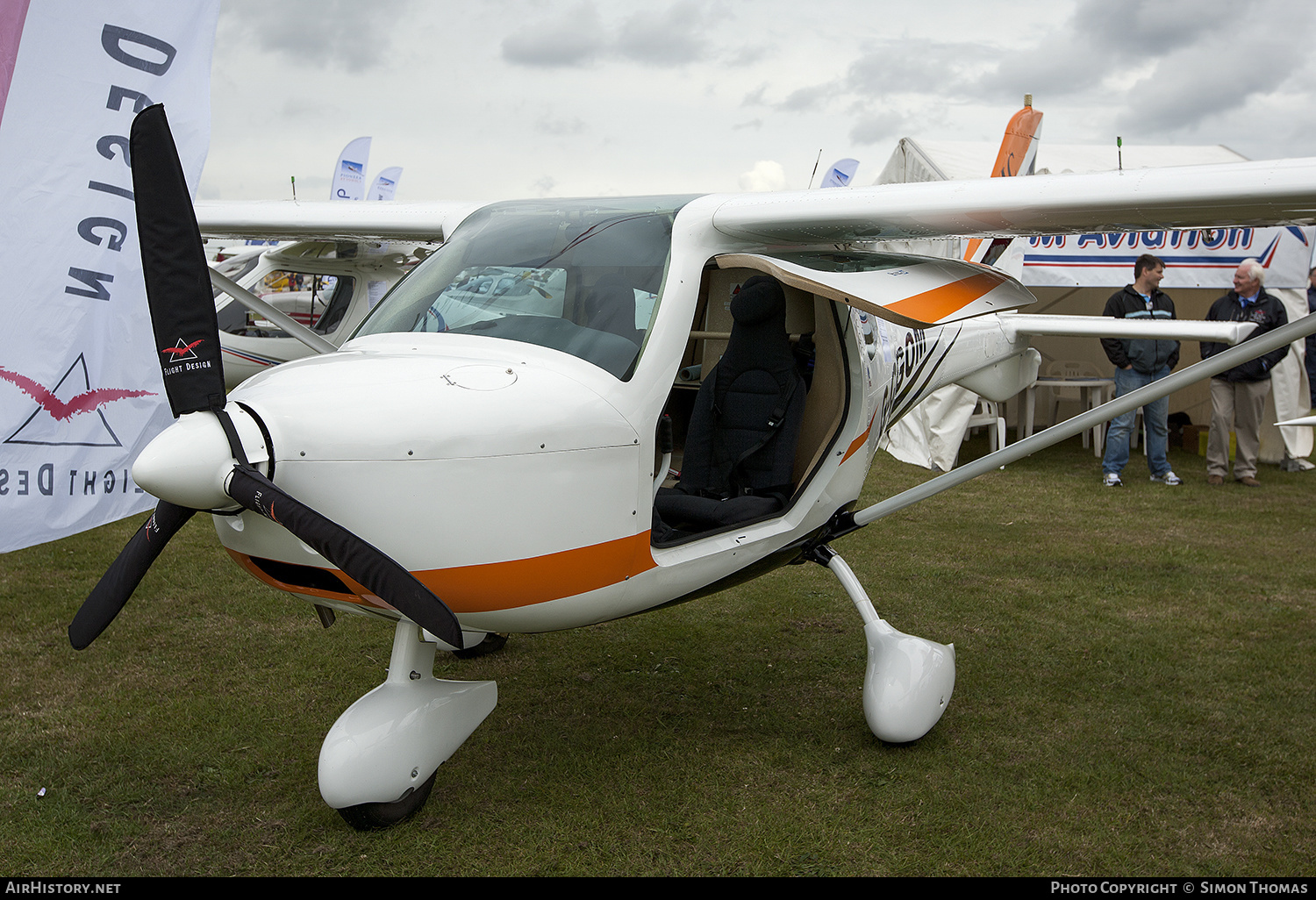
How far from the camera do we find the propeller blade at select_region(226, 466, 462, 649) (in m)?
2.36

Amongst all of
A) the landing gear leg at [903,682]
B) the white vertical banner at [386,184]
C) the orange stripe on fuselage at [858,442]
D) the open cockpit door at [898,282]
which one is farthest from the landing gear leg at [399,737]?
the white vertical banner at [386,184]

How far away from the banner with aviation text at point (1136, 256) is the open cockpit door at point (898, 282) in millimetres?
6696

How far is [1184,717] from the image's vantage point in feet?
13.2

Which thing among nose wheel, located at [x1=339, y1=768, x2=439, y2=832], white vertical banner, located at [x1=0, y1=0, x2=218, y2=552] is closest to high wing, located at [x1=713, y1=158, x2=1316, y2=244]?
nose wheel, located at [x1=339, y1=768, x2=439, y2=832]

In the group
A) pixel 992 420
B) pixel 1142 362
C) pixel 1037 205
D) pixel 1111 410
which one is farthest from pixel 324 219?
pixel 992 420

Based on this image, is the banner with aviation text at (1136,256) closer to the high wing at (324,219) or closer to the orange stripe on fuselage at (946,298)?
the orange stripe on fuselage at (946,298)

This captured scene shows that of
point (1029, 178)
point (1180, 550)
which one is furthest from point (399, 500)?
point (1180, 550)

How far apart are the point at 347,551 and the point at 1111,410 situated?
9.72ft

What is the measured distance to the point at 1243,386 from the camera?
9039mm

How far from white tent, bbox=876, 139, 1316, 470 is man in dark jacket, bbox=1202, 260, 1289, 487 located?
0.83 meters

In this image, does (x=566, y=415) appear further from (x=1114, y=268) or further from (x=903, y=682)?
(x=1114, y=268)

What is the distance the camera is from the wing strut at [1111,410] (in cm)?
339

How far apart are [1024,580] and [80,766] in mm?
5105
